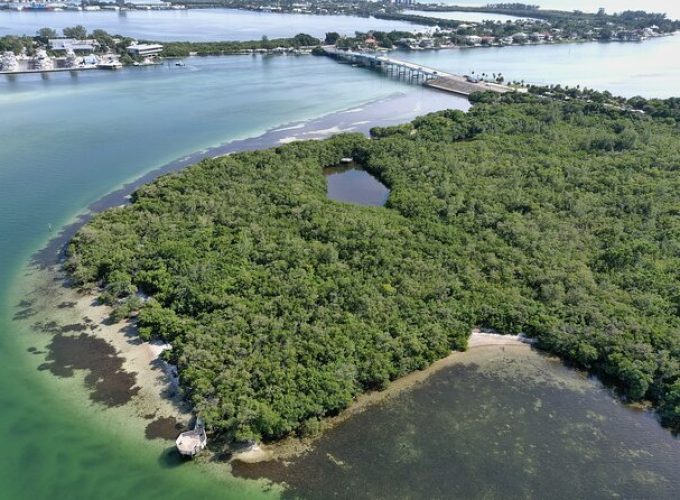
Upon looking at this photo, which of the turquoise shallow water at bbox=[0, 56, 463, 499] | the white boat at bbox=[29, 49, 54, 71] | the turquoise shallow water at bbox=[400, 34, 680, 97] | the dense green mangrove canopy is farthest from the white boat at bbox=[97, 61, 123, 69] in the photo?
the dense green mangrove canopy

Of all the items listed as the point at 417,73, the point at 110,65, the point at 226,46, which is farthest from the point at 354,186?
the point at 226,46

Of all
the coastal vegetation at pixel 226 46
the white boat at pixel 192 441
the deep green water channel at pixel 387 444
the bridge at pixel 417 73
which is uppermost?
the coastal vegetation at pixel 226 46

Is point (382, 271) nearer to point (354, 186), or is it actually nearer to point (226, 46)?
point (354, 186)

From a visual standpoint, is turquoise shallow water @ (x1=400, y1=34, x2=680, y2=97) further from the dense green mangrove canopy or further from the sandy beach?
the sandy beach

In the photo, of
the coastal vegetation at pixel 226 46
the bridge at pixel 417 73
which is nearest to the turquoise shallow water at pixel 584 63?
the bridge at pixel 417 73

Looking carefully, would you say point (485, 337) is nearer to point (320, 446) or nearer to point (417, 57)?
point (320, 446)

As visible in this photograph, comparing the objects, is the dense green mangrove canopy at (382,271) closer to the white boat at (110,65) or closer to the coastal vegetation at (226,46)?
the white boat at (110,65)

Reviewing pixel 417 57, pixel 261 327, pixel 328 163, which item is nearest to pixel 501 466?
pixel 261 327
